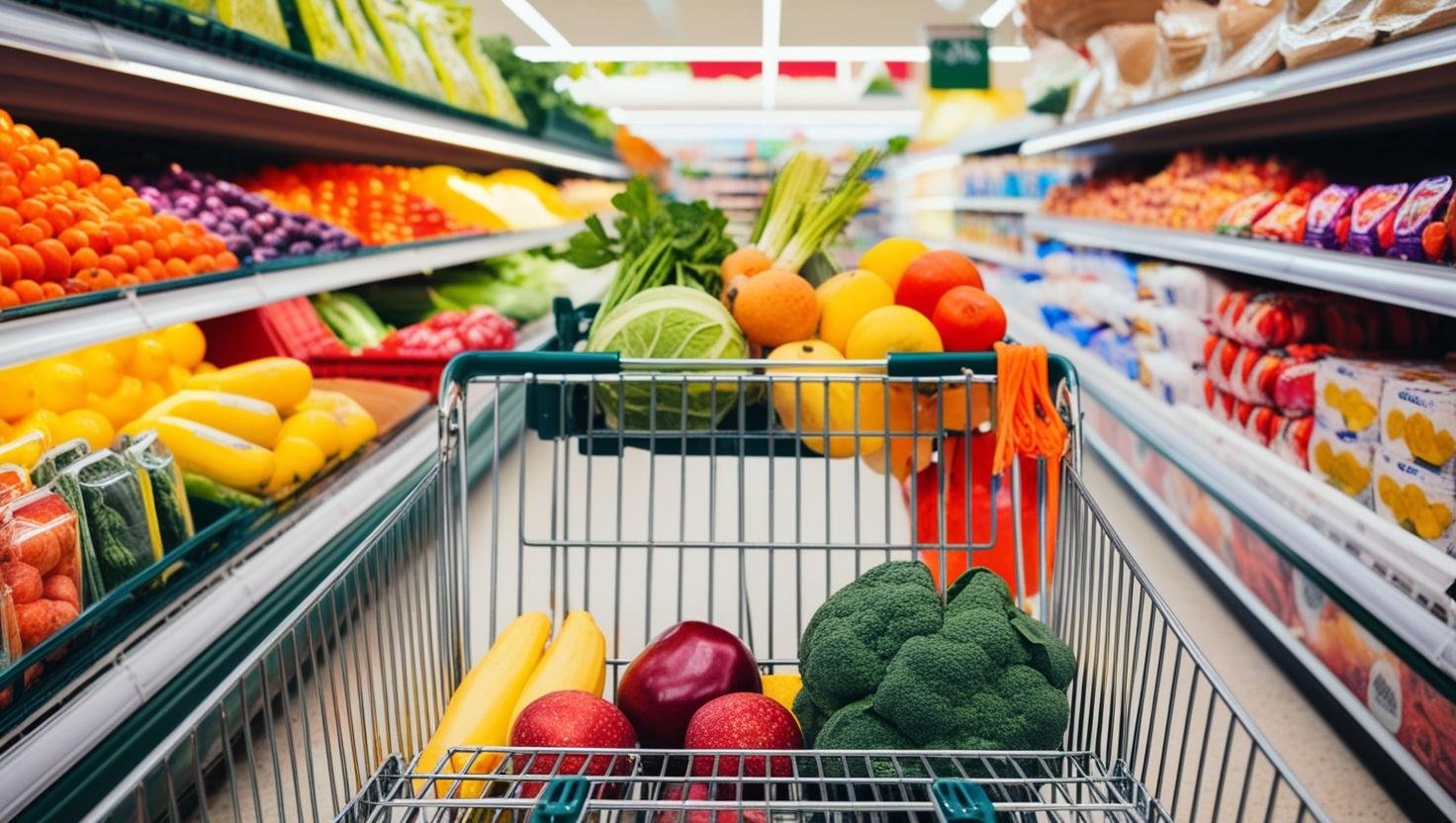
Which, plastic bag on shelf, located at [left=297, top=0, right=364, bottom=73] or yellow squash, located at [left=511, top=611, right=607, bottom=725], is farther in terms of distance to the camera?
plastic bag on shelf, located at [left=297, top=0, right=364, bottom=73]

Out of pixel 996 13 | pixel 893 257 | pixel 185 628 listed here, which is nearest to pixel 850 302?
pixel 893 257

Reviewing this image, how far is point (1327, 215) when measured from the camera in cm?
230

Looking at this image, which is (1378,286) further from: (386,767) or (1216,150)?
(1216,150)

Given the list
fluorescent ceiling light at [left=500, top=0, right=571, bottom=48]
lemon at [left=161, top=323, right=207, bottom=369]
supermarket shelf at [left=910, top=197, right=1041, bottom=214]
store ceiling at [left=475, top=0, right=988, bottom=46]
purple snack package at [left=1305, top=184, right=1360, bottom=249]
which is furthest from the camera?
store ceiling at [left=475, top=0, right=988, bottom=46]

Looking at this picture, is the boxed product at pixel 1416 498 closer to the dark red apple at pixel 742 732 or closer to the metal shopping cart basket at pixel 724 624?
the metal shopping cart basket at pixel 724 624

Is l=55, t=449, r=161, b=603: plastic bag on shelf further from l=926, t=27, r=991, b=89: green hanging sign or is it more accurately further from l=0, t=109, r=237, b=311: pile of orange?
l=926, t=27, r=991, b=89: green hanging sign

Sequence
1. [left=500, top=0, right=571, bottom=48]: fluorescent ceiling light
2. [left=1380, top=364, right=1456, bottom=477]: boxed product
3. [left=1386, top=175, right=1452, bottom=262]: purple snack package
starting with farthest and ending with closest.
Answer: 1. [left=500, top=0, right=571, bottom=48]: fluorescent ceiling light
2. [left=1386, top=175, right=1452, bottom=262]: purple snack package
3. [left=1380, top=364, right=1456, bottom=477]: boxed product

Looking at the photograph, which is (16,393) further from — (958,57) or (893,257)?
(958,57)

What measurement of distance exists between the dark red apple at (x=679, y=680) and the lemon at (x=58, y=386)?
4.83 ft

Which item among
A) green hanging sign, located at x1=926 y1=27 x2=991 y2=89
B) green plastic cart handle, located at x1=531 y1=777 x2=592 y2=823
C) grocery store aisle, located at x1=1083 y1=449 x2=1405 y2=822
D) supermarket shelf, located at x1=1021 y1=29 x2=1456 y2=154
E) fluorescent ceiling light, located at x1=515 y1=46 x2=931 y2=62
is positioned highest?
fluorescent ceiling light, located at x1=515 y1=46 x2=931 y2=62

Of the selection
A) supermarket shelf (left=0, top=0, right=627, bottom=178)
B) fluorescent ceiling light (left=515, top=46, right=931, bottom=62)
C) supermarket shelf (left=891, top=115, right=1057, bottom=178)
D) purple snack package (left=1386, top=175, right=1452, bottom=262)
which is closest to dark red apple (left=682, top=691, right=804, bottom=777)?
A: supermarket shelf (left=0, top=0, right=627, bottom=178)

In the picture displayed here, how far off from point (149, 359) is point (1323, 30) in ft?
9.26

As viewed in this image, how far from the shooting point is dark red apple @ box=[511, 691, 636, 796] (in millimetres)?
898

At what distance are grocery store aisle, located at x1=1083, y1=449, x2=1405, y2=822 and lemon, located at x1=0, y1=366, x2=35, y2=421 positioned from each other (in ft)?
7.07
